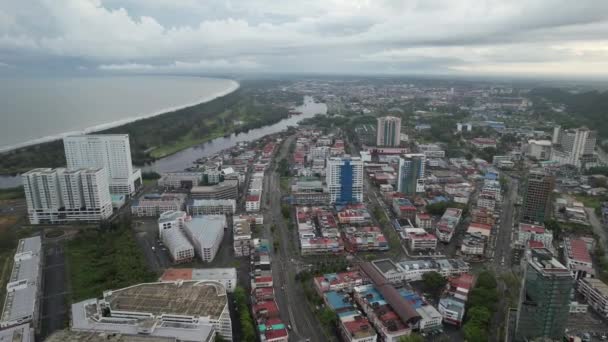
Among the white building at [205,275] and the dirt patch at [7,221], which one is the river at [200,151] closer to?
the dirt patch at [7,221]

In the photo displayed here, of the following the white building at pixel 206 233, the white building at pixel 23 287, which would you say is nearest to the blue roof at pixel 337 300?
the white building at pixel 206 233

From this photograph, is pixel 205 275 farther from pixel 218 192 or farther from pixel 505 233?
pixel 505 233

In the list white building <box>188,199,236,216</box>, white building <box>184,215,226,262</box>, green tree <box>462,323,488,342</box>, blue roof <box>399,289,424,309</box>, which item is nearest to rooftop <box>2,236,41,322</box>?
white building <box>184,215,226,262</box>

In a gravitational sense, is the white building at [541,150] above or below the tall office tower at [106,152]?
below

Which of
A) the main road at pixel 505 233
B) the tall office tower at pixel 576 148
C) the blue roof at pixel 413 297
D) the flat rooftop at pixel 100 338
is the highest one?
the tall office tower at pixel 576 148

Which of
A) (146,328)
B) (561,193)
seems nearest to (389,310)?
(146,328)

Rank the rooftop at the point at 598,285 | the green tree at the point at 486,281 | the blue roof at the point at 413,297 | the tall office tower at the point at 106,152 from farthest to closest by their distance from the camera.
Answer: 1. the tall office tower at the point at 106,152
2. the green tree at the point at 486,281
3. the rooftop at the point at 598,285
4. the blue roof at the point at 413,297

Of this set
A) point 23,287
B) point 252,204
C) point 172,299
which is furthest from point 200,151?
point 172,299
